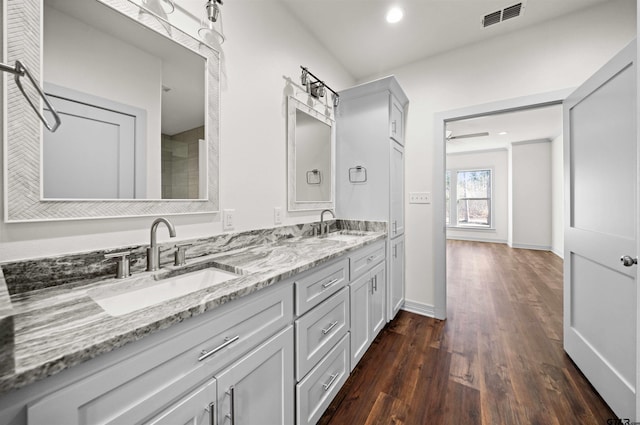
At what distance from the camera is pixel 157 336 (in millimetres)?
661

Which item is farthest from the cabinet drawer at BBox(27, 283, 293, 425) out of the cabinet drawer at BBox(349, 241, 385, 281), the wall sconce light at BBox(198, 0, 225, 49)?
the wall sconce light at BBox(198, 0, 225, 49)

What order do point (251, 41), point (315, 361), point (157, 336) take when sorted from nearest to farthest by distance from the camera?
point (157, 336)
point (315, 361)
point (251, 41)

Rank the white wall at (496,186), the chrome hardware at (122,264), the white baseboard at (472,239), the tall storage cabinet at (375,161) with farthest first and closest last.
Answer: the white baseboard at (472,239) → the white wall at (496,186) → the tall storage cabinet at (375,161) → the chrome hardware at (122,264)

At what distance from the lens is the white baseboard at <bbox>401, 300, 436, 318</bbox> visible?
2613 mm

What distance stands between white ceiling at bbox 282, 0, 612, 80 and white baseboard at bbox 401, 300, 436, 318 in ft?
8.57

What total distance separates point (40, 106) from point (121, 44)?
1.38 feet

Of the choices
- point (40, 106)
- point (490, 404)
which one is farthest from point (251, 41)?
point (490, 404)

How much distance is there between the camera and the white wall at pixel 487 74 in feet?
6.37

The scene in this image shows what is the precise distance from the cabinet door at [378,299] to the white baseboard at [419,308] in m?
0.59

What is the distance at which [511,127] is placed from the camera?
16.0 ft

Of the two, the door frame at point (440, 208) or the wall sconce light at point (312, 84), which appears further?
the door frame at point (440, 208)

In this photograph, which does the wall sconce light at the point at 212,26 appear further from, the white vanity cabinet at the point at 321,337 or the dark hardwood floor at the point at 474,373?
the dark hardwood floor at the point at 474,373

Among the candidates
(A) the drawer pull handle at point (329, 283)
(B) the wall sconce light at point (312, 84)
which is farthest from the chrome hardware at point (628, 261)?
(B) the wall sconce light at point (312, 84)

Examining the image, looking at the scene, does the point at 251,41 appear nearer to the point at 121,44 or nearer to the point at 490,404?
the point at 121,44
